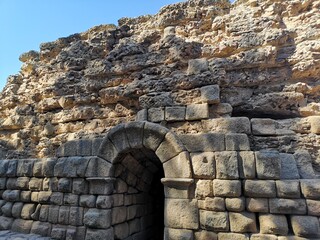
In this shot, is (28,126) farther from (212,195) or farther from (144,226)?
(212,195)

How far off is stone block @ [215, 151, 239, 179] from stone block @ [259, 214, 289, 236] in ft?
1.83

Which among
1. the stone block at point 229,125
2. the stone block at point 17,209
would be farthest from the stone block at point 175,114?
the stone block at point 17,209

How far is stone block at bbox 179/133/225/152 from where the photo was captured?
11.0ft

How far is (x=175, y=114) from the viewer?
3855mm

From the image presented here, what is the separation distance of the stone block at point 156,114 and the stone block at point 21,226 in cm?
279

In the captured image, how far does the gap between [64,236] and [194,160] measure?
2393 mm

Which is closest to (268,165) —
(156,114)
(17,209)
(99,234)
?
(156,114)

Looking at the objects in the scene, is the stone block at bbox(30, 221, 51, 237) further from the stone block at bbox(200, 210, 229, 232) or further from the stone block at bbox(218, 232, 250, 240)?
the stone block at bbox(218, 232, 250, 240)

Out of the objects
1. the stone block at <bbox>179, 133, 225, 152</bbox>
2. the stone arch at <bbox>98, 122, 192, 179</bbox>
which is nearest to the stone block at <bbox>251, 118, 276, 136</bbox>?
the stone block at <bbox>179, 133, 225, 152</bbox>

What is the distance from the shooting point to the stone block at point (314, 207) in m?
2.81

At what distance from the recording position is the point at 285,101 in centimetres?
365

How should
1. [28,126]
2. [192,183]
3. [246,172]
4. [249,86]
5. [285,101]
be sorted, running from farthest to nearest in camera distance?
[28,126] → [249,86] → [285,101] → [192,183] → [246,172]

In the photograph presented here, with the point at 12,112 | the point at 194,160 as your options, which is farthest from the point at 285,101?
the point at 12,112

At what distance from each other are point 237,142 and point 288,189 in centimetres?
79
